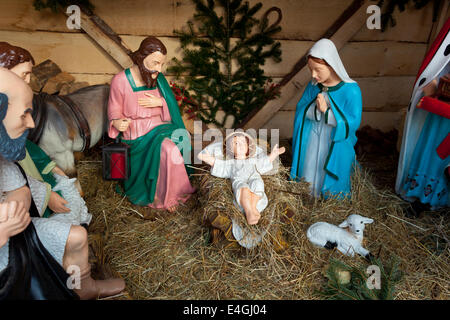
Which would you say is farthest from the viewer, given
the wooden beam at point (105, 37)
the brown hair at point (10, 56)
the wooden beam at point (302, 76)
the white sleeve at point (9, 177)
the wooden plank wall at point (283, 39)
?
the wooden beam at point (302, 76)

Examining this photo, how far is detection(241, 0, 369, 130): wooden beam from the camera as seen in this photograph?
486cm

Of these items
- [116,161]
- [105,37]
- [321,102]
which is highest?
[105,37]

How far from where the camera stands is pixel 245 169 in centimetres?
311

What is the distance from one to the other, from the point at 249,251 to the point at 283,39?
312 centimetres

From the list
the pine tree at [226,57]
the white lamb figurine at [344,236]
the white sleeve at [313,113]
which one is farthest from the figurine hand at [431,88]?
the pine tree at [226,57]

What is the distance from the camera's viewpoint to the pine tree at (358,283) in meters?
2.62

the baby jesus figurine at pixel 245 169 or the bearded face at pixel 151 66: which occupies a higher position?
the bearded face at pixel 151 66

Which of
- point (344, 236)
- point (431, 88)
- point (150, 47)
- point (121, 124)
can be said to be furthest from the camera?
point (121, 124)

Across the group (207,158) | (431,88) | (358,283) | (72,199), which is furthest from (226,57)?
(358,283)

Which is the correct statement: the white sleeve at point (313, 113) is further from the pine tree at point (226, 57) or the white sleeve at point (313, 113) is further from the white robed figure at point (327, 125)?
the pine tree at point (226, 57)

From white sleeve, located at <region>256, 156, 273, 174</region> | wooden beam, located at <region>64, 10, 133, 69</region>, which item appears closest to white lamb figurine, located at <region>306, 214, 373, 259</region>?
white sleeve, located at <region>256, 156, 273, 174</region>

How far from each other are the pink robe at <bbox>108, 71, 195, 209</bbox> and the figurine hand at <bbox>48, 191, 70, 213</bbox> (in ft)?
3.67

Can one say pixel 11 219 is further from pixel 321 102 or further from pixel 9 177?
pixel 321 102

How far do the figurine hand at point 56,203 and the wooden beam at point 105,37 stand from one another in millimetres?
2468
